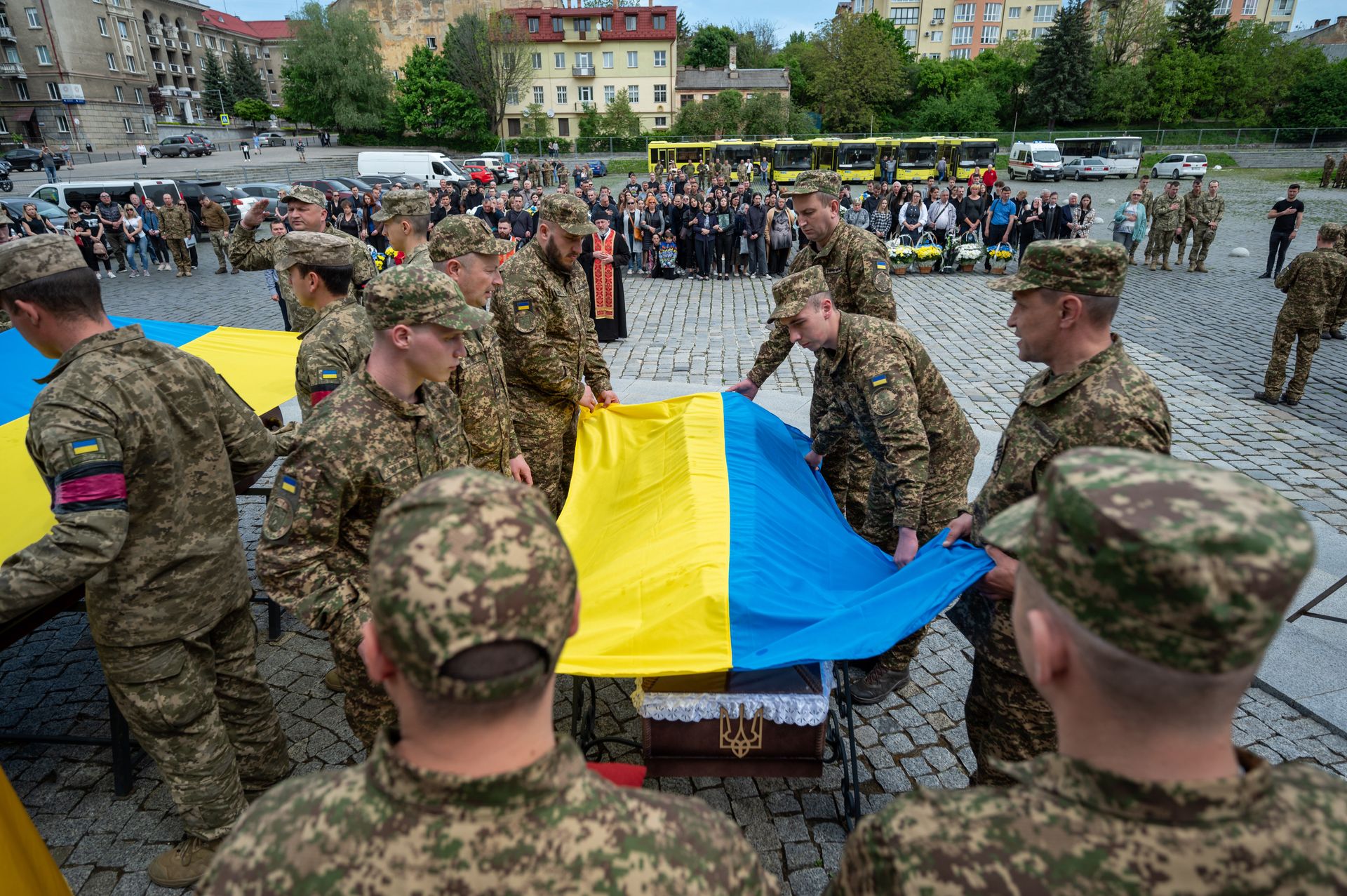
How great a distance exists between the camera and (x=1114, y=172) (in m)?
36.6

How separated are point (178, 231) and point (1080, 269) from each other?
18.4m

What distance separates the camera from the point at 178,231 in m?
16.1

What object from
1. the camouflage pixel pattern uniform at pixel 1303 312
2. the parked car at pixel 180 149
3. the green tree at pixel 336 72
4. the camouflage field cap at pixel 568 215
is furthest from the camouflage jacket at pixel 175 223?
the green tree at pixel 336 72

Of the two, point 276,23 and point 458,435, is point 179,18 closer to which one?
point 276,23

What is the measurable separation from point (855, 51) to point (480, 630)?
61.0 meters

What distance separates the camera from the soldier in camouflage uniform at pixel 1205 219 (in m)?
15.0

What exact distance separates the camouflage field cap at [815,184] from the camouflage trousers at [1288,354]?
5.28 meters

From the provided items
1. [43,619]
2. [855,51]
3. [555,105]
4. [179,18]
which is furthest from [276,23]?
[43,619]

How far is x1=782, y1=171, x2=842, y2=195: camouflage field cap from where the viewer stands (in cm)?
644

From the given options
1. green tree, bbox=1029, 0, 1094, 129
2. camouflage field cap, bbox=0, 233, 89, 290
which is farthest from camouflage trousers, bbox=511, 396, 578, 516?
green tree, bbox=1029, 0, 1094, 129

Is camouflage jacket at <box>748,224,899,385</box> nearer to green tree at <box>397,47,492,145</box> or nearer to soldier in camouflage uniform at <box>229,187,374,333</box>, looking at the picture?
soldier in camouflage uniform at <box>229,187,374,333</box>

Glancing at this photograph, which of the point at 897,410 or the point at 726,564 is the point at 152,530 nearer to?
the point at 726,564

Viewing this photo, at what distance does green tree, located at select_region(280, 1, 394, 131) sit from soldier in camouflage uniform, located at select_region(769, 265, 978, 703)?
59.4 meters

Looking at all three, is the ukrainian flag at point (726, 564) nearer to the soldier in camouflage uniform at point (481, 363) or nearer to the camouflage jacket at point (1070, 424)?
the camouflage jacket at point (1070, 424)
